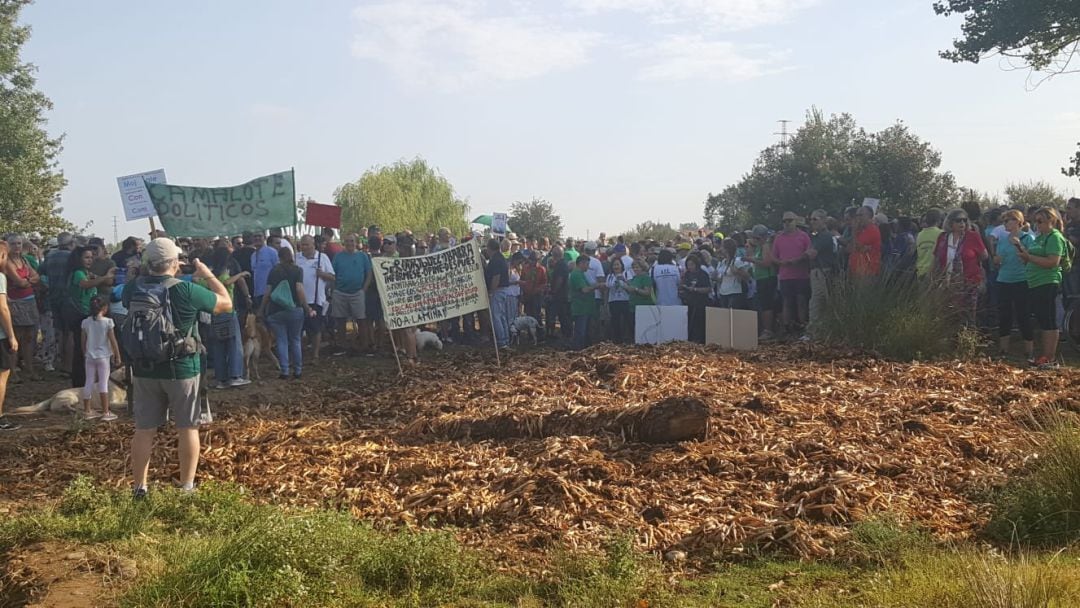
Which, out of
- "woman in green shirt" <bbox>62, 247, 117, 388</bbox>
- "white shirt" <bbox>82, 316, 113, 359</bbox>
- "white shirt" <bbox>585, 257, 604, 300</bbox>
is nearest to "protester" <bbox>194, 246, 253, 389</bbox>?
"woman in green shirt" <bbox>62, 247, 117, 388</bbox>

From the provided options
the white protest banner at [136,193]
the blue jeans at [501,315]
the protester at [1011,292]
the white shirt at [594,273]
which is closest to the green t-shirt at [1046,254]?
the protester at [1011,292]

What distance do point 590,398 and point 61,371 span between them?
31.2 ft

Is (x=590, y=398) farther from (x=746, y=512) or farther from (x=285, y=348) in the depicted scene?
(x=285, y=348)

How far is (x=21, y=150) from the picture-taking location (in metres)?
34.3

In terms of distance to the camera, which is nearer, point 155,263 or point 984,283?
point 155,263

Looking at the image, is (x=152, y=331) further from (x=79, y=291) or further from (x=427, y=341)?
(x=427, y=341)

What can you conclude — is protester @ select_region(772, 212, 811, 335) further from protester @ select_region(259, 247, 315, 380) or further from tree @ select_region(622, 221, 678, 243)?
tree @ select_region(622, 221, 678, 243)

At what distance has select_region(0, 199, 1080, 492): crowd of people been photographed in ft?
39.7

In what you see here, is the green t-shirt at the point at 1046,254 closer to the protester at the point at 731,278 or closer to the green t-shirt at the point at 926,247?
the green t-shirt at the point at 926,247

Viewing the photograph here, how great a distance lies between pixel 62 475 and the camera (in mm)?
8188

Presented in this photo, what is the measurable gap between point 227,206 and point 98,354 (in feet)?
16.7

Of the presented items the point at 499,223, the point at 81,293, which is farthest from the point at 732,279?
the point at 499,223

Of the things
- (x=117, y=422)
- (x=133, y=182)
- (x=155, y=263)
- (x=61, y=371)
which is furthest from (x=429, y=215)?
(x=155, y=263)

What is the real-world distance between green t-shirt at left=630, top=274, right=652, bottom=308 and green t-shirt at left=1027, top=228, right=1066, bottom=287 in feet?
20.8
